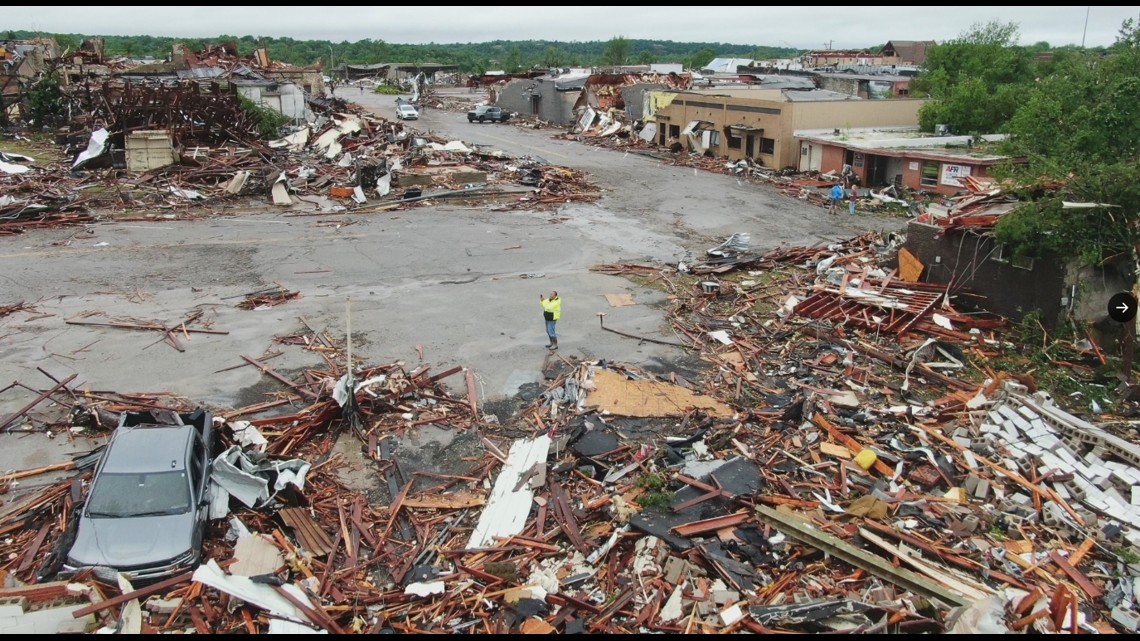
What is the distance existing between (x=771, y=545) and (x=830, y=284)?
11.7 m

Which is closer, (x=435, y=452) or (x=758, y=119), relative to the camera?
(x=435, y=452)

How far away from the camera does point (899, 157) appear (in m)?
32.8

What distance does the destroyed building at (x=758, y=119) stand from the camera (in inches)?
1535

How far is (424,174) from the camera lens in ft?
109

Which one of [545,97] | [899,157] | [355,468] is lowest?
[355,468]

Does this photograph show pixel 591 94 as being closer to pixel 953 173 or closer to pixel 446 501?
pixel 953 173

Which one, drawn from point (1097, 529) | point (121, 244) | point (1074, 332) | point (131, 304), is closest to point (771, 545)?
point (1097, 529)

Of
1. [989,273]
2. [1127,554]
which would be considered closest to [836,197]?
[989,273]

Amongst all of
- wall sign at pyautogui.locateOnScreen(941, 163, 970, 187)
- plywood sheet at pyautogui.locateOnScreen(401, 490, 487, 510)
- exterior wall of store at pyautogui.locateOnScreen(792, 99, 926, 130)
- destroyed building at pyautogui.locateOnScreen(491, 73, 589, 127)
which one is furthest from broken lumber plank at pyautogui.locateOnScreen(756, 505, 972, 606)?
destroyed building at pyautogui.locateOnScreen(491, 73, 589, 127)

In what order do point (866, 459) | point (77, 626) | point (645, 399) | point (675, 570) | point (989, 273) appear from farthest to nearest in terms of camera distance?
point (989, 273) → point (645, 399) → point (866, 459) → point (675, 570) → point (77, 626)

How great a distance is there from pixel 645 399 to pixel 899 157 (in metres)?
25.2

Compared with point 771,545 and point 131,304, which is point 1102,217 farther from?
point 131,304

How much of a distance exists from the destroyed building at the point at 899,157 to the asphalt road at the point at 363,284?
489cm

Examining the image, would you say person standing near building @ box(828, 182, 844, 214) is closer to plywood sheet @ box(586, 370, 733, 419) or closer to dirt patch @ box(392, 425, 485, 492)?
plywood sheet @ box(586, 370, 733, 419)
